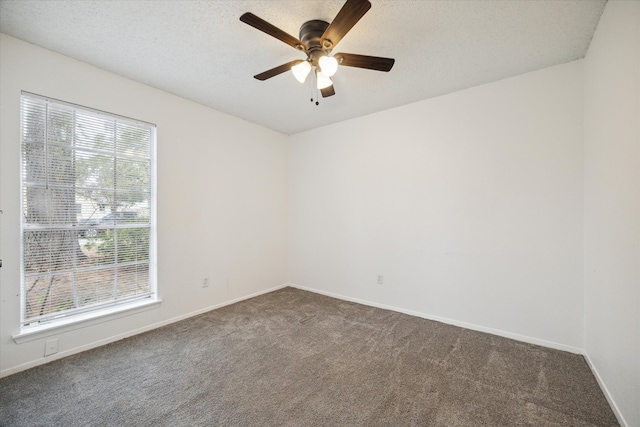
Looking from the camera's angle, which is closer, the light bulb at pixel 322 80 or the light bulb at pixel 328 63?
the light bulb at pixel 328 63

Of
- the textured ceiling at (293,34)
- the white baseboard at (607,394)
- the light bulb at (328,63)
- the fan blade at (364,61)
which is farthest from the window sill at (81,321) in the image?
the white baseboard at (607,394)

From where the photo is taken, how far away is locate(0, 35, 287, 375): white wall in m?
2.04

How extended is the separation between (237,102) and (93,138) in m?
1.53

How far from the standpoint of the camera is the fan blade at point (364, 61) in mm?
1836

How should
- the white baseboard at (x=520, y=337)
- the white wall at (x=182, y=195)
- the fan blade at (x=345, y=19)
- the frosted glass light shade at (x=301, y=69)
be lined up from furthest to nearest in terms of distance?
1. the white wall at (x=182, y=195)
2. the frosted glass light shade at (x=301, y=69)
3. the white baseboard at (x=520, y=337)
4. the fan blade at (x=345, y=19)

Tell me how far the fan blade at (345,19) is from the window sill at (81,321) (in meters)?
3.06

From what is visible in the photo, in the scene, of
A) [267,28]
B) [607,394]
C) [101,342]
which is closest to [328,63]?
Answer: [267,28]

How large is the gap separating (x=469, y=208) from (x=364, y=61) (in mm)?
1970

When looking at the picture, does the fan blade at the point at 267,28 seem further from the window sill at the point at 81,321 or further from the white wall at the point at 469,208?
the window sill at the point at 81,321

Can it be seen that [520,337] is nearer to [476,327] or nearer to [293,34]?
[476,327]

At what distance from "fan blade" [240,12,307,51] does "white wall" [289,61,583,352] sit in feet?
6.51

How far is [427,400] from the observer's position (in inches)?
69.2

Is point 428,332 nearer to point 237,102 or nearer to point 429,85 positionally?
point 429,85

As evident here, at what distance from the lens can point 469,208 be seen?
2879 millimetres
